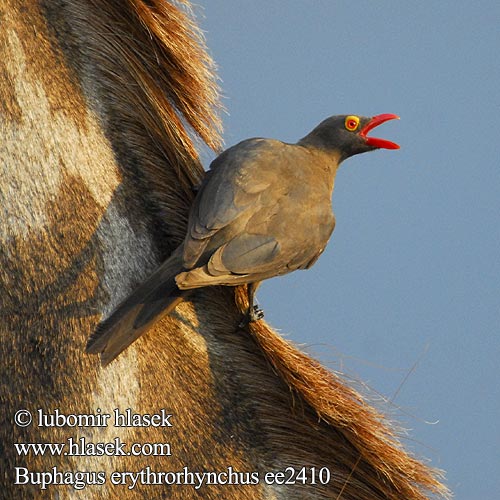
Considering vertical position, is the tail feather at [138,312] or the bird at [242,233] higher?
the bird at [242,233]

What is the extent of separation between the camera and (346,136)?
243 cm

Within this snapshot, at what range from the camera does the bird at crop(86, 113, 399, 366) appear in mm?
1852

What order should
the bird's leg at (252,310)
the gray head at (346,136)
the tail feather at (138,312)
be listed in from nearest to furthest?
the tail feather at (138,312) → the bird's leg at (252,310) → the gray head at (346,136)

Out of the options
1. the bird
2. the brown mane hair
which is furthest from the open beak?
the brown mane hair

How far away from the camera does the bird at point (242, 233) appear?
185cm

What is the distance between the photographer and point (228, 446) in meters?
2.04

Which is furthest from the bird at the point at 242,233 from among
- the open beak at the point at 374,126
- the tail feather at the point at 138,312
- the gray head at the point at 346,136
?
the open beak at the point at 374,126

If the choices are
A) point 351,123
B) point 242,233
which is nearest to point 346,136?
point 351,123

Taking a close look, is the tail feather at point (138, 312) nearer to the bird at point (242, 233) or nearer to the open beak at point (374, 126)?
the bird at point (242, 233)

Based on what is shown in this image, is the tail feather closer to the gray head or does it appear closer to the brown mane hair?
the brown mane hair

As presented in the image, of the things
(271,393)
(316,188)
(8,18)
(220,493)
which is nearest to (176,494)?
(220,493)

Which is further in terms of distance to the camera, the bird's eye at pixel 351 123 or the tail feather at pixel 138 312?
the bird's eye at pixel 351 123

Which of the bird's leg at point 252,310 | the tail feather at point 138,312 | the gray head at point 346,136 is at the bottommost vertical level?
the tail feather at point 138,312

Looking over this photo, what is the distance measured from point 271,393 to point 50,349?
549mm
